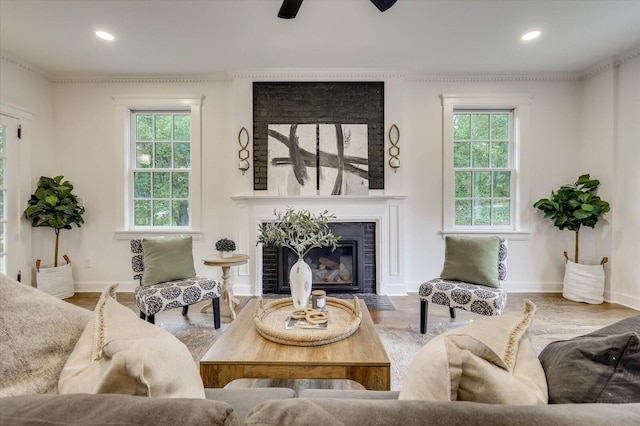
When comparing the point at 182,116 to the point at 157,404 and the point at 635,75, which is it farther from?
the point at 635,75

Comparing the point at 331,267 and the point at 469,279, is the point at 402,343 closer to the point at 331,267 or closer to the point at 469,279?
the point at 469,279

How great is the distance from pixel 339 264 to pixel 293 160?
146 centimetres

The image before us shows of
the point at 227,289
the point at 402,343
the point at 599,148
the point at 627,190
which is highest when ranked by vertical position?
the point at 599,148

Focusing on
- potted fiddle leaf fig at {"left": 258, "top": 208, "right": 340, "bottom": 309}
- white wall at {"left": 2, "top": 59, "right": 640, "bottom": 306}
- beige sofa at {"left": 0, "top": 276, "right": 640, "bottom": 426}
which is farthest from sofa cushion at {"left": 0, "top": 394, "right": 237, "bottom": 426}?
white wall at {"left": 2, "top": 59, "right": 640, "bottom": 306}

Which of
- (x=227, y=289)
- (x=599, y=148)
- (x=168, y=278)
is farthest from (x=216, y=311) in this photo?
(x=599, y=148)

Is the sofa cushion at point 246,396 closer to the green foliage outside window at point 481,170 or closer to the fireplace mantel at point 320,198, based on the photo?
the fireplace mantel at point 320,198

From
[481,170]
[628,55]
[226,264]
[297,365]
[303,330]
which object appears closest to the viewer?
[297,365]

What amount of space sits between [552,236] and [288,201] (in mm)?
3492

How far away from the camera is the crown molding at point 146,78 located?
3797 millimetres

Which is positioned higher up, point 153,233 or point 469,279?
point 153,233

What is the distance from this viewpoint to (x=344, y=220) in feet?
12.1

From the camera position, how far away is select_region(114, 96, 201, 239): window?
389cm

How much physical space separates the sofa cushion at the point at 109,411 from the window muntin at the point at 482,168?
3.99 m

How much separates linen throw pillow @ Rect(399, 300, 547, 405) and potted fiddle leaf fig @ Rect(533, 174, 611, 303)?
3615mm
